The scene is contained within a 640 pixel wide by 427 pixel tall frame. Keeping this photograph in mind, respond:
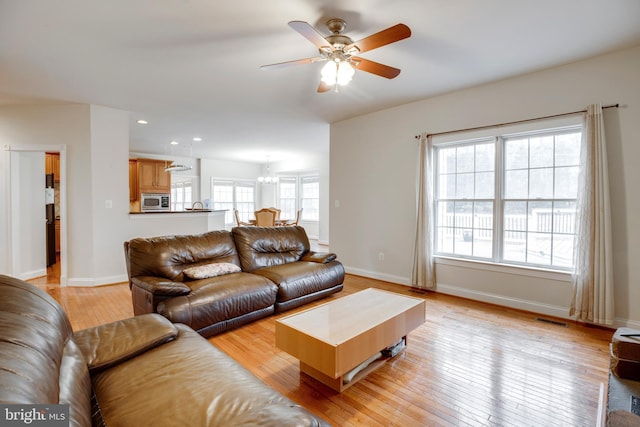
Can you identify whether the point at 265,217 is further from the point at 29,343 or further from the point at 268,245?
the point at 29,343

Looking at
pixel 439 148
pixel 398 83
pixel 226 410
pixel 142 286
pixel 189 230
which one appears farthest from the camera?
pixel 189 230

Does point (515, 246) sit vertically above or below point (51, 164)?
below

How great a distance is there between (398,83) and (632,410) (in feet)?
11.4

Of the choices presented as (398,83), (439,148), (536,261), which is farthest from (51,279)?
(536,261)

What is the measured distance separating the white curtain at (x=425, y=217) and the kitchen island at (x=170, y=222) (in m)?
3.96

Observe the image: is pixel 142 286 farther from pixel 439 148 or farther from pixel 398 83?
pixel 439 148

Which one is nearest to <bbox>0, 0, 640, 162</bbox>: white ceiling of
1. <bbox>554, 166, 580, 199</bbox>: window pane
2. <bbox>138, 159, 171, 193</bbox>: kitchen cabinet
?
<bbox>554, 166, 580, 199</bbox>: window pane

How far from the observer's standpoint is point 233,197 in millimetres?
9969

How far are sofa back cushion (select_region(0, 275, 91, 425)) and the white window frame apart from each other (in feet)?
13.1

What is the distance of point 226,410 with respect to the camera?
112 centimetres

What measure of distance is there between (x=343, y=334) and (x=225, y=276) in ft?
5.48

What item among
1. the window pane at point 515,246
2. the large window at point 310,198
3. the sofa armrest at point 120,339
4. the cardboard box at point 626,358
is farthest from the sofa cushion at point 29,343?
the large window at point 310,198

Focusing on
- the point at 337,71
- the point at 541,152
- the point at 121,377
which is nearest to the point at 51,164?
the point at 337,71

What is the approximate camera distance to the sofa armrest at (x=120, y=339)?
1.46 meters
